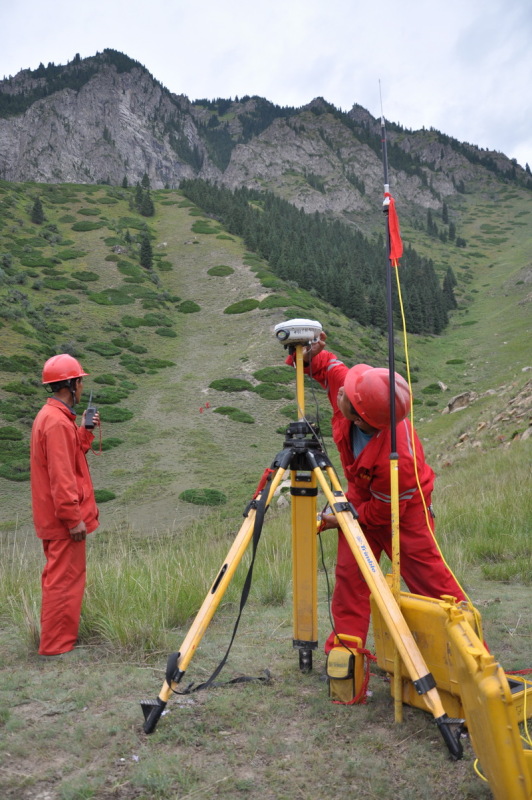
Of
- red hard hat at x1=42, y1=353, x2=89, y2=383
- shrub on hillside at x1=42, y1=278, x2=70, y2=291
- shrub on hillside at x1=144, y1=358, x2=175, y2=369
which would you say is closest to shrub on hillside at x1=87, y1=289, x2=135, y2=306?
shrub on hillside at x1=42, y1=278, x2=70, y2=291

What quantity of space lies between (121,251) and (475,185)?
412 ft

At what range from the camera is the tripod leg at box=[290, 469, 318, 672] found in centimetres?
298

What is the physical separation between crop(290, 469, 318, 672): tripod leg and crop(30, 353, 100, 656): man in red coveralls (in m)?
1.52

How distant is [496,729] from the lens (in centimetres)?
169

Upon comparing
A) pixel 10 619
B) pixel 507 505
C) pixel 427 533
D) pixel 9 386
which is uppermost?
pixel 9 386

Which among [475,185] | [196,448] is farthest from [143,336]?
[475,185]

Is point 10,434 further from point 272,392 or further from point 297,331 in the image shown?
point 297,331

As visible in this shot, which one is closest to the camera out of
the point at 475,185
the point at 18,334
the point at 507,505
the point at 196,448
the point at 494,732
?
the point at 494,732

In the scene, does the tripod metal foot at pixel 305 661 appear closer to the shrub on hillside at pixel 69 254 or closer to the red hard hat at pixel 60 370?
the red hard hat at pixel 60 370

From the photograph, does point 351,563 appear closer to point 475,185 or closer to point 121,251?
point 121,251

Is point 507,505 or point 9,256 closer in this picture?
point 507,505

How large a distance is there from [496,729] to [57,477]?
2.90m

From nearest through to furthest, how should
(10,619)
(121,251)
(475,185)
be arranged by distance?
(10,619), (121,251), (475,185)

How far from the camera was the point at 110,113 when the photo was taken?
128 meters
